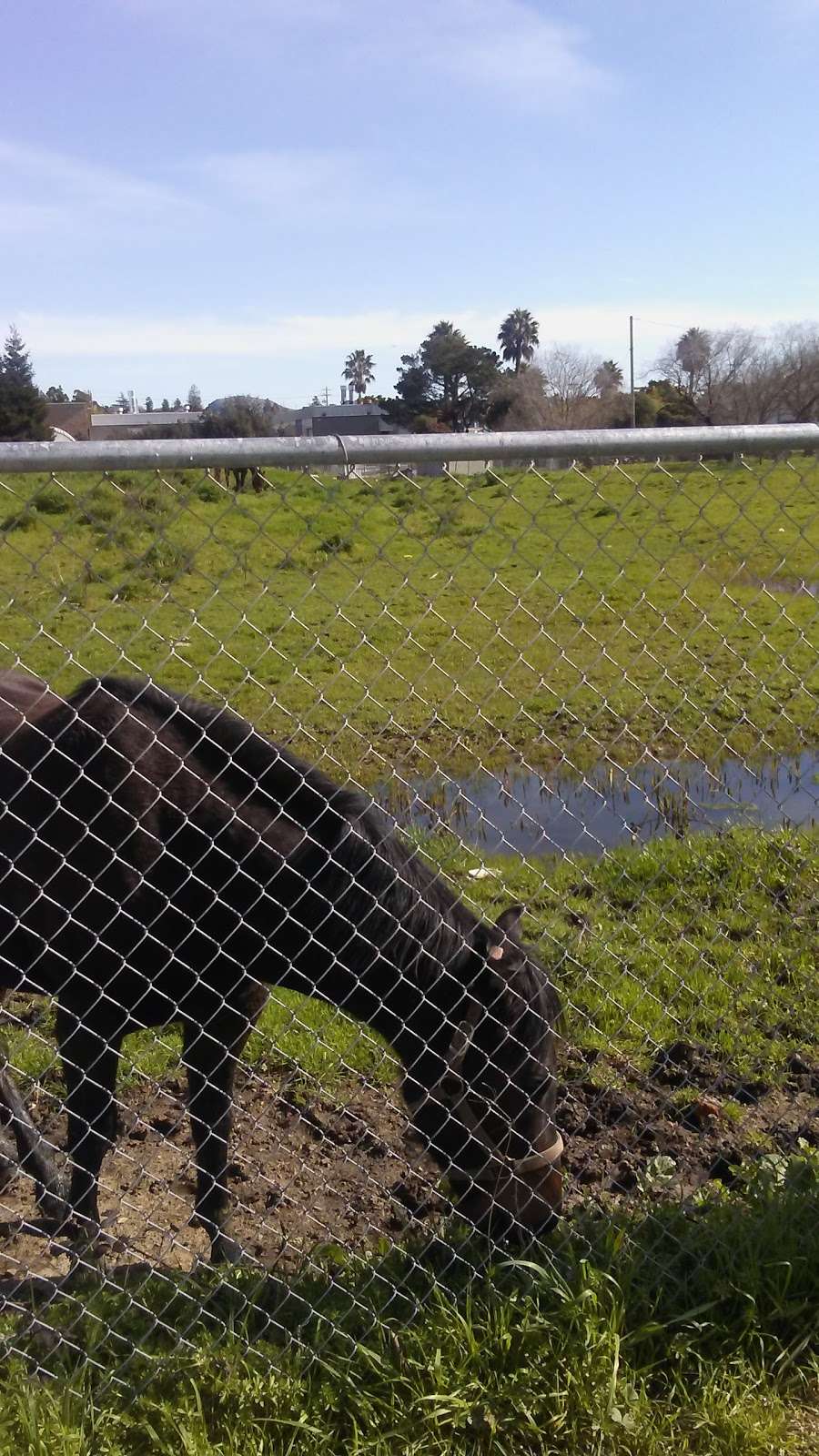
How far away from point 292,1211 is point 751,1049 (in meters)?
1.59

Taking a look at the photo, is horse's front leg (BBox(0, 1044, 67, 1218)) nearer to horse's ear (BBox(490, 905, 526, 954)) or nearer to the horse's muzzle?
the horse's muzzle

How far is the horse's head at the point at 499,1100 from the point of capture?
110 inches

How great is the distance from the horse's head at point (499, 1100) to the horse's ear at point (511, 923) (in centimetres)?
12

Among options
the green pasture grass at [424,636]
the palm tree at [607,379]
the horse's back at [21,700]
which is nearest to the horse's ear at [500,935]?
the horse's back at [21,700]

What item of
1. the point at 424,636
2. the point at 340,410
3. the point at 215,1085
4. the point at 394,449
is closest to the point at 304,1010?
the point at 215,1085

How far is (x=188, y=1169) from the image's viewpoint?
139 inches

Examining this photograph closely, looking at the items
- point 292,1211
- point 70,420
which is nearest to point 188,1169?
point 292,1211

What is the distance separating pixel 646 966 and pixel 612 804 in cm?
191

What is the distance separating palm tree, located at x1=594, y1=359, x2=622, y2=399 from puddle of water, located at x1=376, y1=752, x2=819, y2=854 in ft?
92.5

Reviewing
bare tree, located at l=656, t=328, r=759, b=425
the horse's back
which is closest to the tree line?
bare tree, located at l=656, t=328, r=759, b=425

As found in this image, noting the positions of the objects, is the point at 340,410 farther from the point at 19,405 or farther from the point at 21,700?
the point at 21,700

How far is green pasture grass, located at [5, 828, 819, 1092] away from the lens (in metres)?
3.90

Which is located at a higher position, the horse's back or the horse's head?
the horse's back

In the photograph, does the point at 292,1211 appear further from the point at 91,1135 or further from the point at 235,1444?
the point at 235,1444
